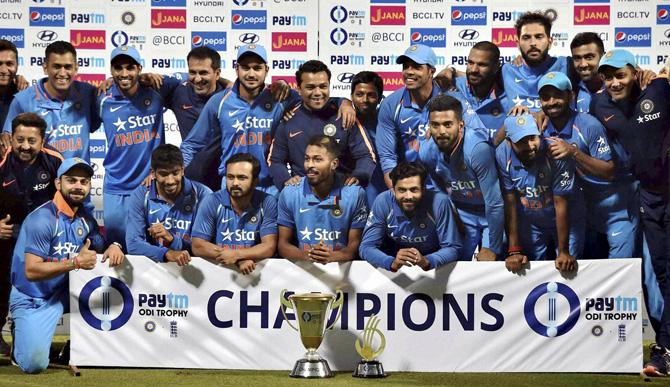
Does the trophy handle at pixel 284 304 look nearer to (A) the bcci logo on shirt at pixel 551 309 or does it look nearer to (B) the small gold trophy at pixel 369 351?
(B) the small gold trophy at pixel 369 351

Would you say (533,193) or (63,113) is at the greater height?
(63,113)

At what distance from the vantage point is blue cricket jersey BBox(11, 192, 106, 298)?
7.53m

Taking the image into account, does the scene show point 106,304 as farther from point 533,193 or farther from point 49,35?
point 533,193

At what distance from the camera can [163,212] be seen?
773 cm

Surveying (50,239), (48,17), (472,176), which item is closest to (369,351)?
(472,176)

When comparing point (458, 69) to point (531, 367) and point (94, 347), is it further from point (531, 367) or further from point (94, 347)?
point (94, 347)

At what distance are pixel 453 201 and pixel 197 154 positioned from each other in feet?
6.78

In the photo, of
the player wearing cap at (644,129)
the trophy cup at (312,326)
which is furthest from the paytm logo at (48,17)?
the player wearing cap at (644,129)

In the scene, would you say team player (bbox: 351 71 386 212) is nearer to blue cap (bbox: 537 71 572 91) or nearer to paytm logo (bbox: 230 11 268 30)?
blue cap (bbox: 537 71 572 91)

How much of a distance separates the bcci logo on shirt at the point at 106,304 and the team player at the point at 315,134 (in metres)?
1.43

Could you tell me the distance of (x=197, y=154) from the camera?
327 inches

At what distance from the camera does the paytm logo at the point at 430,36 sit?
9195mm

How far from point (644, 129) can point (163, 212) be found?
11.8ft

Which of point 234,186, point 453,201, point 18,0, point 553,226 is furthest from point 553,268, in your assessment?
point 18,0
